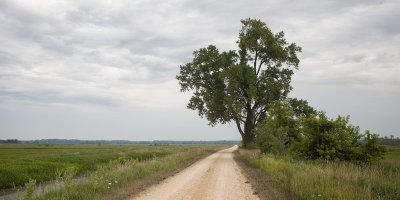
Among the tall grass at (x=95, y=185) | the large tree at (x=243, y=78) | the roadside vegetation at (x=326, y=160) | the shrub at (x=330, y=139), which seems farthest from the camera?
the large tree at (x=243, y=78)

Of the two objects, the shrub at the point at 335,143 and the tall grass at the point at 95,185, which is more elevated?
the shrub at the point at 335,143

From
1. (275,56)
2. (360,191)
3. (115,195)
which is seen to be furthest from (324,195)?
(275,56)

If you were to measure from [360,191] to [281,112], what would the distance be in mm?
14953

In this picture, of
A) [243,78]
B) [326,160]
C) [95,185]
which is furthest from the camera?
[243,78]

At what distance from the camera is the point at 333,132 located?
16.4m

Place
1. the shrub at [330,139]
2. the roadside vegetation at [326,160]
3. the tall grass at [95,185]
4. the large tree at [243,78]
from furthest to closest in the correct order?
the large tree at [243,78], the shrub at [330,139], the tall grass at [95,185], the roadside vegetation at [326,160]

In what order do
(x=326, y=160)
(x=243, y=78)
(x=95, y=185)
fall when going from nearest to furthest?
(x=95, y=185) < (x=326, y=160) < (x=243, y=78)

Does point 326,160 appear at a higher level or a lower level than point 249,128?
lower

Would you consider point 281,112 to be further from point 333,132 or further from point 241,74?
point 241,74

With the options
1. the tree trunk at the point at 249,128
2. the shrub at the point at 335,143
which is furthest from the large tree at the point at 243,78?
the shrub at the point at 335,143

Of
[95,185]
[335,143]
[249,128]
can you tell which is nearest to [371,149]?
[335,143]

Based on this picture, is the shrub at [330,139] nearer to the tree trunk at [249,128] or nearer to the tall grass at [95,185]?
the tall grass at [95,185]

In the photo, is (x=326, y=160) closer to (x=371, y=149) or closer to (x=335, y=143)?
(x=335, y=143)

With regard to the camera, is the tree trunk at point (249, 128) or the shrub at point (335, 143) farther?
the tree trunk at point (249, 128)
